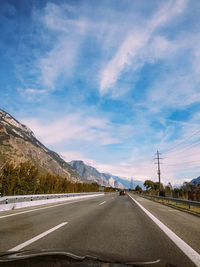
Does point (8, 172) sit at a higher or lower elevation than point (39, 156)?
lower

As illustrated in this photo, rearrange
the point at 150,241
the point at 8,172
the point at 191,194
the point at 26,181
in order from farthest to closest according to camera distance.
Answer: the point at 26,181
the point at 8,172
the point at 191,194
the point at 150,241

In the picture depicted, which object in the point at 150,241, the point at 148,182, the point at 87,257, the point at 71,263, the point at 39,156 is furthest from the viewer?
the point at 39,156

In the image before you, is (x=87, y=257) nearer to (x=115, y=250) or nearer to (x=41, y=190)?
(x=115, y=250)

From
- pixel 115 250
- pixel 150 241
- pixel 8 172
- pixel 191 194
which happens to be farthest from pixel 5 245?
pixel 8 172

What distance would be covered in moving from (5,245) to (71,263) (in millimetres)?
2714

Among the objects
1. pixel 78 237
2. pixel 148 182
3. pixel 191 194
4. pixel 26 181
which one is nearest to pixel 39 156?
pixel 148 182

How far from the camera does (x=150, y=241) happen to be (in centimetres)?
503

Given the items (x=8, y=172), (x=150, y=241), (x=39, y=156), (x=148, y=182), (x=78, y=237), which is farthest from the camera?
(x=39, y=156)

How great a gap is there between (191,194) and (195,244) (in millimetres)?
27191

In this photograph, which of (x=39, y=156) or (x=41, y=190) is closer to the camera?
(x=41, y=190)

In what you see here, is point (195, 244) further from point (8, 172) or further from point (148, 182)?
point (148, 182)

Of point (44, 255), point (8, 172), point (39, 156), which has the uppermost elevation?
point (39, 156)

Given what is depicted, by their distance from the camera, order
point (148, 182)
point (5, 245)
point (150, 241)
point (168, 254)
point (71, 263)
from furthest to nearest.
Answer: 1. point (148, 182)
2. point (150, 241)
3. point (5, 245)
4. point (168, 254)
5. point (71, 263)

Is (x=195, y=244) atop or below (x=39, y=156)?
below
